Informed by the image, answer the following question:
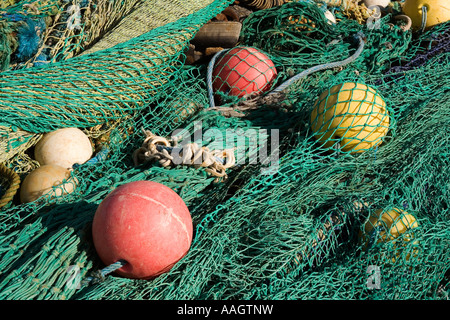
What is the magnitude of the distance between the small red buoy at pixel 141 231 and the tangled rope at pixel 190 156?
704 mm

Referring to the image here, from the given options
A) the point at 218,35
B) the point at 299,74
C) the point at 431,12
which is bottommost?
the point at 299,74

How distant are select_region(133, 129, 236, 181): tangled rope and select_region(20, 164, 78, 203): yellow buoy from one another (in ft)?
1.62

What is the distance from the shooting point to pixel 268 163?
356cm

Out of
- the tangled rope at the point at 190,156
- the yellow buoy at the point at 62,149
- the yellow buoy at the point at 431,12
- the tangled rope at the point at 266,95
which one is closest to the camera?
the tangled rope at the point at 190,156

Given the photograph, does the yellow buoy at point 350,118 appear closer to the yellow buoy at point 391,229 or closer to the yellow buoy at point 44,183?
the yellow buoy at point 391,229

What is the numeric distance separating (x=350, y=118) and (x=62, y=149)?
218 centimetres

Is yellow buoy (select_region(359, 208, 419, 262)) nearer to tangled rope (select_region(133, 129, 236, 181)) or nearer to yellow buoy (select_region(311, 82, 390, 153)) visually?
yellow buoy (select_region(311, 82, 390, 153))

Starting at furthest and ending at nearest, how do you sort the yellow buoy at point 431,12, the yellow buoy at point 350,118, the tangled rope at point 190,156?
1. the yellow buoy at point 431,12
2. the yellow buoy at point 350,118
3. the tangled rope at point 190,156

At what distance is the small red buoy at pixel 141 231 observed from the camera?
8.33 ft

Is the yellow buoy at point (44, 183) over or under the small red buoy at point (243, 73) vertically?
under

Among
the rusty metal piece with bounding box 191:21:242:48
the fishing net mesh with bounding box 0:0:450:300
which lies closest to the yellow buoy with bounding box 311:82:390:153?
the fishing net mesh with bounding box 0:0:450:300
